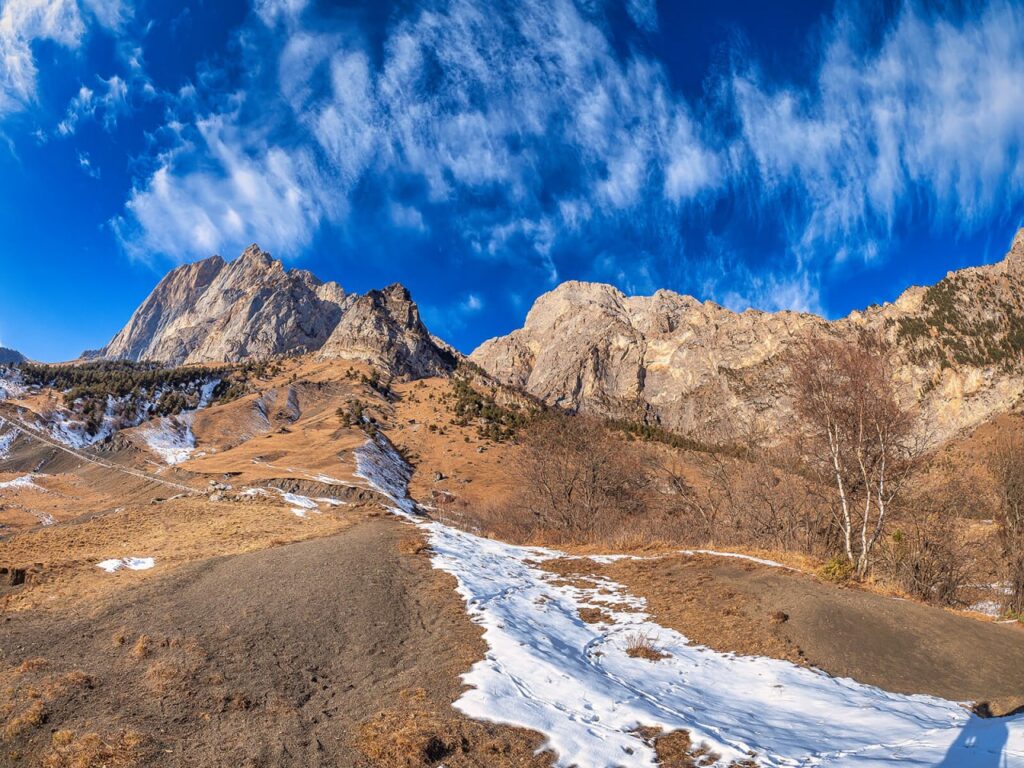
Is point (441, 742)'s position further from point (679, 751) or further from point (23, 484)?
point (23, 484)

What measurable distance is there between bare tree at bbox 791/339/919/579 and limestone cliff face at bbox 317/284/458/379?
118814mm

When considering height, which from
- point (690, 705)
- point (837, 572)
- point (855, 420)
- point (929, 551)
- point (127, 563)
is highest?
point (855, 420)

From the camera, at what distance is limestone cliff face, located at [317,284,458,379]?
138 meters

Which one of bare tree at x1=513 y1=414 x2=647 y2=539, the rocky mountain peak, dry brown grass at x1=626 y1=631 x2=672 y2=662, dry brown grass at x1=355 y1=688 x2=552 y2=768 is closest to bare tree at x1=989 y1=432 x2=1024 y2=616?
bare tree at x1=513 y1=414 x2=647 y2=539

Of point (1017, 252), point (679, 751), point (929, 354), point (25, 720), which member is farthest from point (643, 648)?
point (1017, 252)

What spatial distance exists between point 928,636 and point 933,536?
17208mm

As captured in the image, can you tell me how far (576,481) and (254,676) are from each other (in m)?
29.6

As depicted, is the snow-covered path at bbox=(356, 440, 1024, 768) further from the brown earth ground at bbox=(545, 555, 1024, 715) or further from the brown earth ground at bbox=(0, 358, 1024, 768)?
the brown earth ground at bbox=(545, 555, 1024, 715)

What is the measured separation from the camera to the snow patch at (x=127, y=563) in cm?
1266

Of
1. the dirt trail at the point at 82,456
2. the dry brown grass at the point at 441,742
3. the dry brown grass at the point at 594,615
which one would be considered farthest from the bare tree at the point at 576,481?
the dirt trail at the point at 82,456

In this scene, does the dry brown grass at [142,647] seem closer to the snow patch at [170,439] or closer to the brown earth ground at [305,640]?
the brown earth ground at [305,640]

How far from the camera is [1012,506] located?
91.2 ft

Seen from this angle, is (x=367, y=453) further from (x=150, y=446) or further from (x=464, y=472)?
(x=150, y=446)

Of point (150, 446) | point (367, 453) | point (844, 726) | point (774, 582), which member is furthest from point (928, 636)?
point (150, 446)
